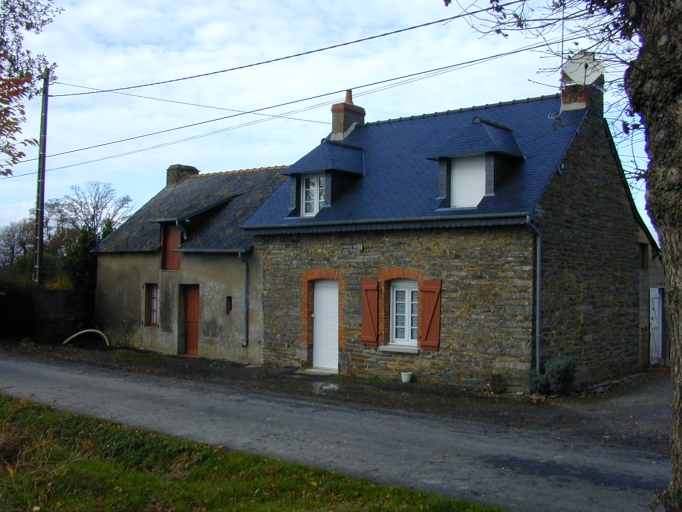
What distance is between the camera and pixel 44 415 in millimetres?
10258

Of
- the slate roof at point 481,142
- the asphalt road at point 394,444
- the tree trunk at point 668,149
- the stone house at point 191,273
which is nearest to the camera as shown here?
the tree trunk at point 668,149

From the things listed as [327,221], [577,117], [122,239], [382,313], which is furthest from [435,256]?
[122,239]

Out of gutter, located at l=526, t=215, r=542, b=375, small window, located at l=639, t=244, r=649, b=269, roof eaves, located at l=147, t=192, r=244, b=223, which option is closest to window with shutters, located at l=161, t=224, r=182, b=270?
roof eaves, located at l=147, t=192, r=244, b=223

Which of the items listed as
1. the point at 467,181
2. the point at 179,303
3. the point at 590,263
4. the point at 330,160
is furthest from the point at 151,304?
the point at 590,263

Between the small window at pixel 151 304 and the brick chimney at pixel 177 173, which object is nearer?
the small window at pixel 151 304

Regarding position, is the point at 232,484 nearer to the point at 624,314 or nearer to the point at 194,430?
the point at 194,430

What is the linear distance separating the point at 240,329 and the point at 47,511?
12.3 metres

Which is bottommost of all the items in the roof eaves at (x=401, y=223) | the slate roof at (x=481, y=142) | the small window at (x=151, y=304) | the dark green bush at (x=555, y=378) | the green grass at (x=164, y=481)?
the green grass at (x=164, y=481)

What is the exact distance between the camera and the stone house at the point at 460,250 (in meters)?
13.7

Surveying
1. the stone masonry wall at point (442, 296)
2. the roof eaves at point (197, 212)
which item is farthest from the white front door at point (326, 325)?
the roof eaves at point (197, 212)

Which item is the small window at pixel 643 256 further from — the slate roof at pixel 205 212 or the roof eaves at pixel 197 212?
the roof eaves at pixel 197 212

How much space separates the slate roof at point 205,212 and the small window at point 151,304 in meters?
1.28

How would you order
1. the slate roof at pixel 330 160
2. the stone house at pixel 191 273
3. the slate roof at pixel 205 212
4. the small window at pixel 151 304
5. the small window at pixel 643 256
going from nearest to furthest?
the slate roof at pixel 330 160, the small window at pixel 643 256, the stone house at pixel 191 273, the slate roof at pixel 205 212, the small window at pixel 151 304

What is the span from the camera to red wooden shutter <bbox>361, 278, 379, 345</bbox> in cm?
1545
